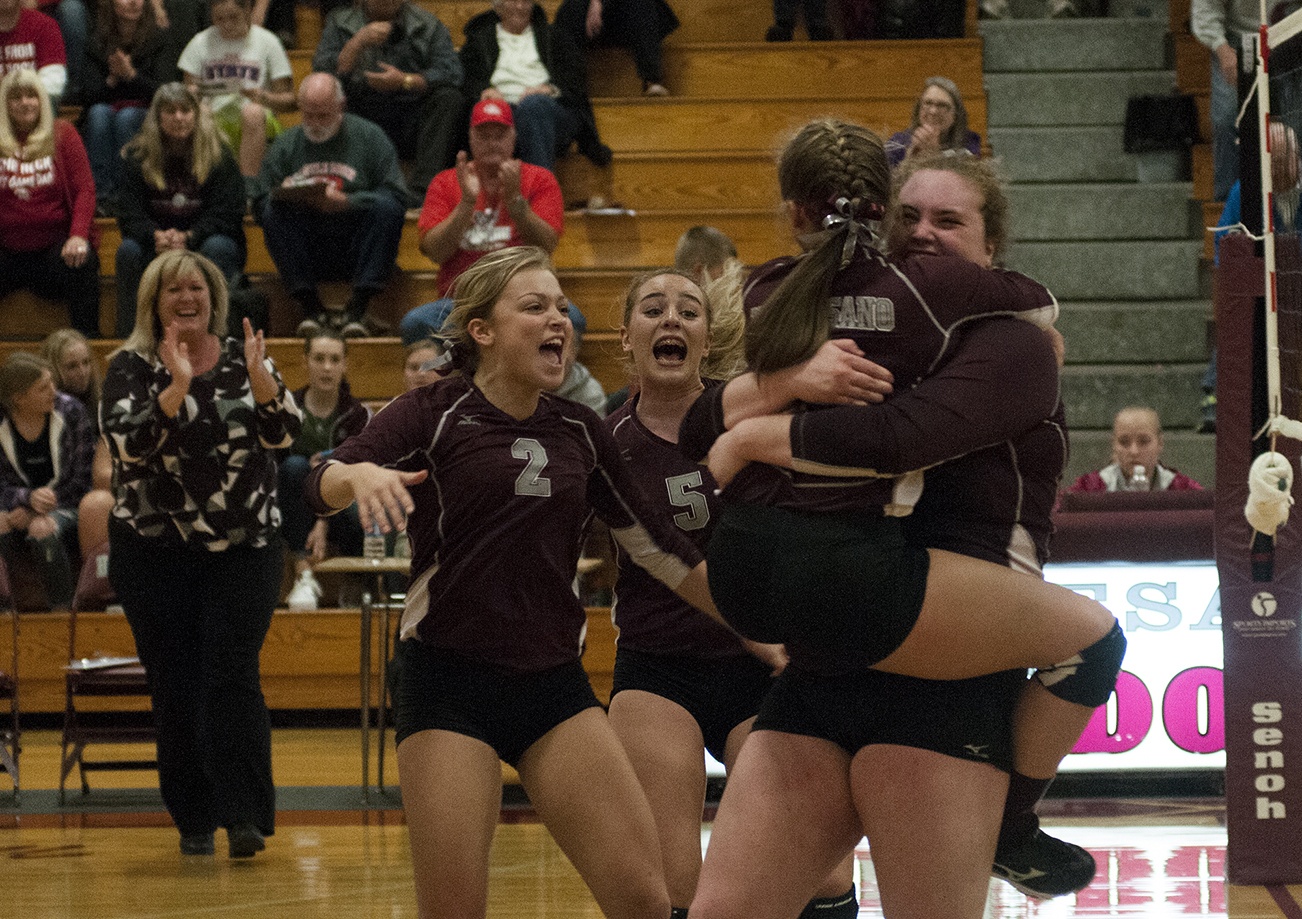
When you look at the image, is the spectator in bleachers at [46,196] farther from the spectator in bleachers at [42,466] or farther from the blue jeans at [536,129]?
the blue jeans at [536,129]

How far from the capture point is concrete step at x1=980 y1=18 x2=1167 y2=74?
38.4ft

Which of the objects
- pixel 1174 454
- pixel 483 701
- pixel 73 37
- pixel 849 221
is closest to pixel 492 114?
pixel 73 37

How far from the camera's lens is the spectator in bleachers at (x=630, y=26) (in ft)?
37.1

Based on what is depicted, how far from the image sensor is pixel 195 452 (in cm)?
606

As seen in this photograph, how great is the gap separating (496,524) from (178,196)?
686cm

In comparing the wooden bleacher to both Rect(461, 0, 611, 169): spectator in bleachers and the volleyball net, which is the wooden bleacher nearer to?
Rect(461, 0, 611, 169): spectator in bleachers

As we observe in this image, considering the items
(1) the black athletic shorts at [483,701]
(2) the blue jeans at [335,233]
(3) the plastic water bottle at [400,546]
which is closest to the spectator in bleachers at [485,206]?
(2) the blue jeans at [335,233]

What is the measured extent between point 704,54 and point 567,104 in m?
1.43

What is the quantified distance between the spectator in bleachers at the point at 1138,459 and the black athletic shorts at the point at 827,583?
5.70 meters

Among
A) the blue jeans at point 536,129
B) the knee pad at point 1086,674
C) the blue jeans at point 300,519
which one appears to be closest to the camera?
the knee pad at point 1086,674

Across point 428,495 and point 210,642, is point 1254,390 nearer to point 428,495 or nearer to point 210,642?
point 428,495

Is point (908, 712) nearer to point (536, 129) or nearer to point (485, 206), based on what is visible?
point (485, 206)

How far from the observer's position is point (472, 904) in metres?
3.41

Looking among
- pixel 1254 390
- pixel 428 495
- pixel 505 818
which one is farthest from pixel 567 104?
pixel 428 495
